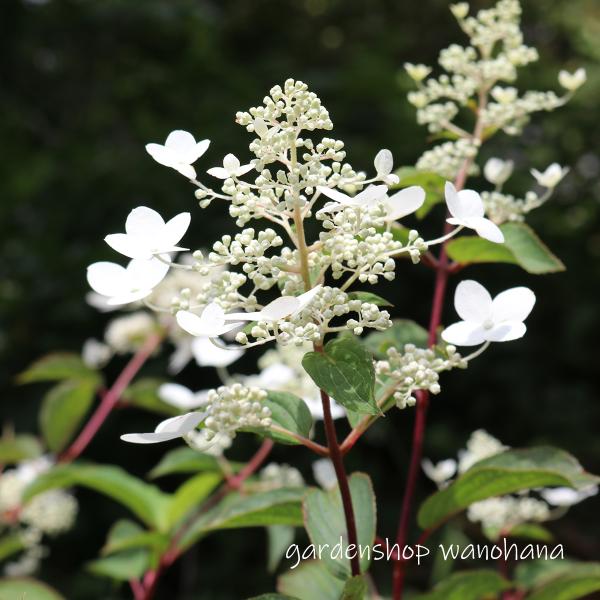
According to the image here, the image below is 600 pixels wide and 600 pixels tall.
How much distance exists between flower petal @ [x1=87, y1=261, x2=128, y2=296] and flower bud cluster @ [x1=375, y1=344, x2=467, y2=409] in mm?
270

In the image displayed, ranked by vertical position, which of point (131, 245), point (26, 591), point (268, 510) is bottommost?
point (26, 591)

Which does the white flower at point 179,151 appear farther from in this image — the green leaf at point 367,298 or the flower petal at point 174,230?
the green leaf at point 367,298

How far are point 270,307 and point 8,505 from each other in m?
1.26

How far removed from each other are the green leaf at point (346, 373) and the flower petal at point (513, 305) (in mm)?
147

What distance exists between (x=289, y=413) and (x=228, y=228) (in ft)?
7.22

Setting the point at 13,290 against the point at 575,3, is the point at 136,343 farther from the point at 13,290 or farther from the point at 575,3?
the point at 575,3

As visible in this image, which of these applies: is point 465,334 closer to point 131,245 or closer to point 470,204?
point 470,204

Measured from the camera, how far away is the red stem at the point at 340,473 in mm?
736

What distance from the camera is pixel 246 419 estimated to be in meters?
0.70

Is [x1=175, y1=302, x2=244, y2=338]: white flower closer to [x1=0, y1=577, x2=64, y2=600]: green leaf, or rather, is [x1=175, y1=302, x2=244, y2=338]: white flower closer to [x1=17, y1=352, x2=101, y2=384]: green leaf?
[x1=0, y1=577, x2=64, y2=600]: green leaf

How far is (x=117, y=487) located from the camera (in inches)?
52.1

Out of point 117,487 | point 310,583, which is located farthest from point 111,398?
point 310,583

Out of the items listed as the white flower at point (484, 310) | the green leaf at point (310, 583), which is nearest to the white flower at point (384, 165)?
the white flower at point (484, 310)

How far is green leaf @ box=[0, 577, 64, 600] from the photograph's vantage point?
123cm
